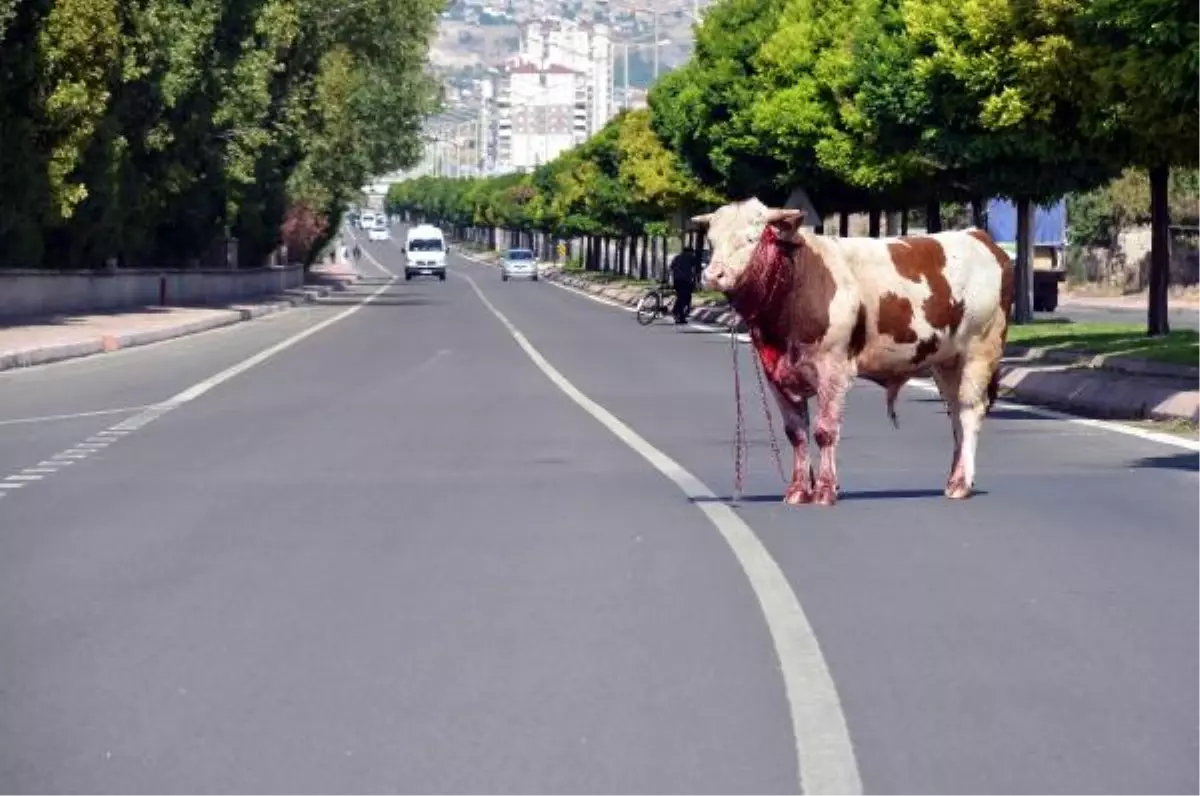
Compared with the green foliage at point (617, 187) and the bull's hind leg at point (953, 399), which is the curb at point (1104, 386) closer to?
the bull's hind leg at point (953, 399)

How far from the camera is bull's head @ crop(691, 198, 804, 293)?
1366 cm

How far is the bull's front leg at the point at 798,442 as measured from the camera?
14188mm

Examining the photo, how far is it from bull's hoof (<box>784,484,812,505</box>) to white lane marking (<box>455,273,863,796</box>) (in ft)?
1.33

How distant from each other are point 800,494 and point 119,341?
30.2 meters

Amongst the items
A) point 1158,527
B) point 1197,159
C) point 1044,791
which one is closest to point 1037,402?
point 1197,159

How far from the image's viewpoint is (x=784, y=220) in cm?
1374

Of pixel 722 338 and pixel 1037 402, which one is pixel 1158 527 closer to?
pixel 1037 402

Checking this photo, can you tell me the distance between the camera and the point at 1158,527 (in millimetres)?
13680

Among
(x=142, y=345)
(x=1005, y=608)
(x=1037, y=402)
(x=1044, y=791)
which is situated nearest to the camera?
(x=1044, y=791)

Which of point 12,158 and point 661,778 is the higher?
point 12,158

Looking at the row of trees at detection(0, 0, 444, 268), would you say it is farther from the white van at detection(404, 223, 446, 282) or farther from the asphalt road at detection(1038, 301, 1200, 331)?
the white van at detection(404, 223, 446, 282)

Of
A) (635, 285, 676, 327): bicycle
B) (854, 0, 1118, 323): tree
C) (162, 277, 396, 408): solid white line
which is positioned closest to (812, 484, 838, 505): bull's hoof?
(162, 277, 396, 408): solid white line

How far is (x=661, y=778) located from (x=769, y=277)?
685 cm

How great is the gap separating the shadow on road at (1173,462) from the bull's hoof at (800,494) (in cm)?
422
